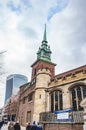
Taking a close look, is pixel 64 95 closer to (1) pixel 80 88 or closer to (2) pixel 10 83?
(1) pixel 80 88

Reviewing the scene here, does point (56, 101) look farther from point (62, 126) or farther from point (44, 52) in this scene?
point (44, 52)

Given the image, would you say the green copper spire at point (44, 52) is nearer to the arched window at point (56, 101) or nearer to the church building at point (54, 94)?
the church building at point (54, 94)

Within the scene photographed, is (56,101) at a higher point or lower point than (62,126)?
higher

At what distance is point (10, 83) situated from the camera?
555 ft

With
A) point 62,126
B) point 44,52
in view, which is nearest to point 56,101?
point 62,126

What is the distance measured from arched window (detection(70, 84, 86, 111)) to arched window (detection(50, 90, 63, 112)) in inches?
92.2

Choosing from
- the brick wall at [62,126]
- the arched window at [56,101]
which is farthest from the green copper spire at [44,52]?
the brick wall at [62,126]

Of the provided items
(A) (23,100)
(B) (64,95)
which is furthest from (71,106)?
(A) (23,100)

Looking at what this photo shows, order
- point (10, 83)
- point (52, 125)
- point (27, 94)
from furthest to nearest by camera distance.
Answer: point (10, 83), point (27, 94), point (52, 125)

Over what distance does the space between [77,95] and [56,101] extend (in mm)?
4048

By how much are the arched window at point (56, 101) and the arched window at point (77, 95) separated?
7.68 feet

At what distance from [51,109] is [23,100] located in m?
10.5

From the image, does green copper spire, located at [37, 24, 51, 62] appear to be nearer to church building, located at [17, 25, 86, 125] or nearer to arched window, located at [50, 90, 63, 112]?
church building, located at [17, 25, 86, 125]

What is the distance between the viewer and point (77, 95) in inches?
961
